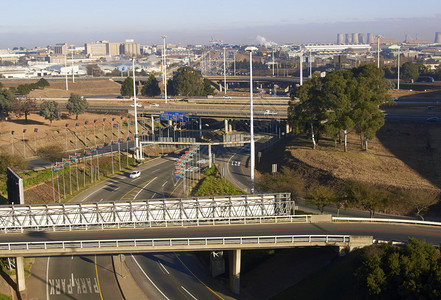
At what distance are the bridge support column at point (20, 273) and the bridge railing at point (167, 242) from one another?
1566 mm

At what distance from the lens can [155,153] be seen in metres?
64.9

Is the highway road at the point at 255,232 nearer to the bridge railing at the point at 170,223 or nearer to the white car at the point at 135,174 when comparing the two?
the bridge railing at the point at 170,223

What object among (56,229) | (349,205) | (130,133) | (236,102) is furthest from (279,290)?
(236,102)

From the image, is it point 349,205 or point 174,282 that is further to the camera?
point 349,205

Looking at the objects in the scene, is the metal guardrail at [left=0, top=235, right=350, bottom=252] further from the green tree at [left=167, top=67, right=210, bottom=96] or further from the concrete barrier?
the green tree at [left=167, top=67, right=210, bottom=96]

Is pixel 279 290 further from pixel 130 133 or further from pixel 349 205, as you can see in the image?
pixel 130 133

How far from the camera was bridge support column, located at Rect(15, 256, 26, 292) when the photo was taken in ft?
90.1

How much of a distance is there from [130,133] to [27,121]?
14656 mm

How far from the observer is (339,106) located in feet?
163

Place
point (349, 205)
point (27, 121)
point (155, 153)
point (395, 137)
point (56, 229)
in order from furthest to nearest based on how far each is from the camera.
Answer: point (27, 121), point (155, 153), point (395, 137), point (349, 205), point (56, 229)

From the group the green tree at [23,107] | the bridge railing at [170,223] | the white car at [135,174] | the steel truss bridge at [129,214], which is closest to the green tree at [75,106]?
the green tree at [23,107]

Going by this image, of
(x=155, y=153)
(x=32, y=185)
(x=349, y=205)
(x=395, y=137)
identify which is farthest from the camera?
(x=155, y=153)

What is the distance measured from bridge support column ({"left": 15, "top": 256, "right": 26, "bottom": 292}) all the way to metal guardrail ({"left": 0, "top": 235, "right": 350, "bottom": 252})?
1.57m

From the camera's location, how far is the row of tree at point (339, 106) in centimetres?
4952
